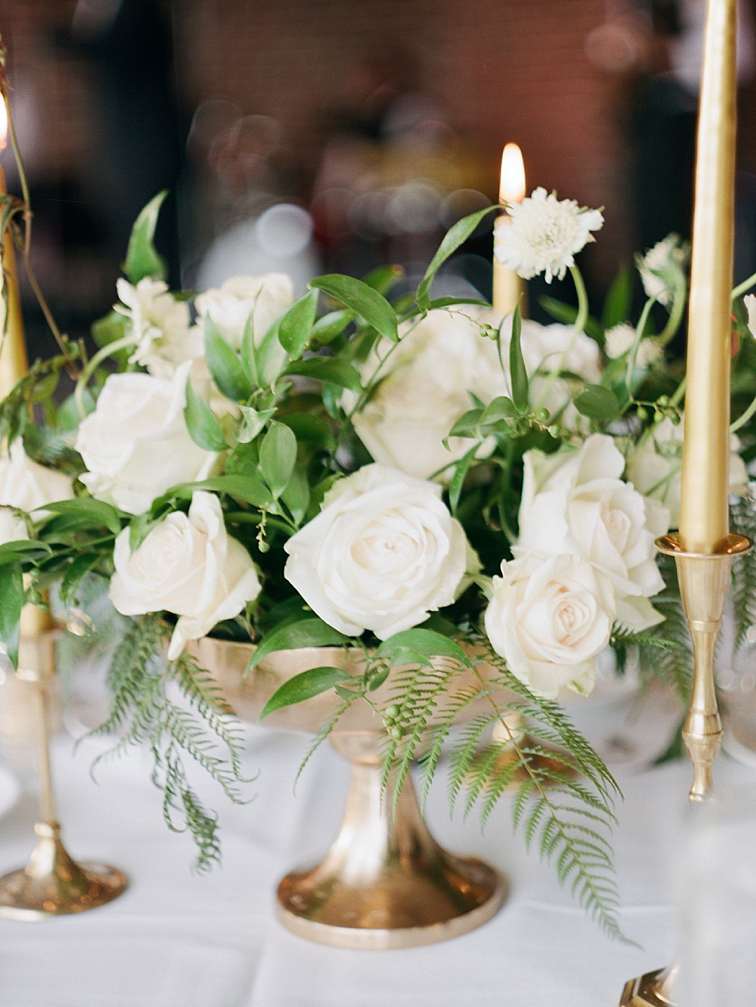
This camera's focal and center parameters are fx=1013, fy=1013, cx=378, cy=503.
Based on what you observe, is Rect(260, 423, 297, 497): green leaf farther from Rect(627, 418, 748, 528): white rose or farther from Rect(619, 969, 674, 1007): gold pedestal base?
Rect(619, 969, 674, 1007): gold pedestal base

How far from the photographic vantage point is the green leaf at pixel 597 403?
0.59 metres

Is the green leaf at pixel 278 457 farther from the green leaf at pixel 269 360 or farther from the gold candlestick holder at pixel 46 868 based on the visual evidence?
the gold candlestick holder at pixel 46 868

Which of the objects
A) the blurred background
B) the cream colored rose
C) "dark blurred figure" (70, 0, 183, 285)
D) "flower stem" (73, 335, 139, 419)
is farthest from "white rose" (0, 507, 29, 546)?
the blurred background

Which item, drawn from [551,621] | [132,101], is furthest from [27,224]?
[132,101]

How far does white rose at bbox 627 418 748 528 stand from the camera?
0.64m

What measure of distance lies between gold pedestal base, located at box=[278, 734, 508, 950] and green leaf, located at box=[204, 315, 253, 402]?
25 cm

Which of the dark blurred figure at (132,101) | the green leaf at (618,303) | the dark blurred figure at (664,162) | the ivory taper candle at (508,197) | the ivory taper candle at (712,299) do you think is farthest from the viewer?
the dark blurred figure at (132,101)

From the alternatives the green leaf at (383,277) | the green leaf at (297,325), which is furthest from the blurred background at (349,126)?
the green leaf at (297,325)

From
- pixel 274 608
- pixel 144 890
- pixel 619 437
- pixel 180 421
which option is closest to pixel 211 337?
pixel 180 421

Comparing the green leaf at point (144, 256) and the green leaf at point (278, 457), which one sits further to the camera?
the green leaf at point (144, 256)

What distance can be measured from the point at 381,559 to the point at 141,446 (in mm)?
159

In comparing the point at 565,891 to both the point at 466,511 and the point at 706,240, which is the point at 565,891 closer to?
the point at 466,511

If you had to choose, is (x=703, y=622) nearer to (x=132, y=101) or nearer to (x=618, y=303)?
(x=618, y=303)

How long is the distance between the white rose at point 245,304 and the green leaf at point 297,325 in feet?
0.17
